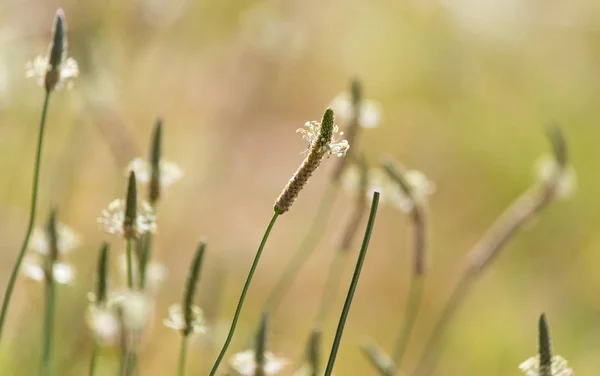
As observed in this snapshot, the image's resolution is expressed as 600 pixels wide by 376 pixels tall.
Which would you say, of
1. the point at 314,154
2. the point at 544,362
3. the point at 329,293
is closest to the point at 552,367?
the point at 544,362

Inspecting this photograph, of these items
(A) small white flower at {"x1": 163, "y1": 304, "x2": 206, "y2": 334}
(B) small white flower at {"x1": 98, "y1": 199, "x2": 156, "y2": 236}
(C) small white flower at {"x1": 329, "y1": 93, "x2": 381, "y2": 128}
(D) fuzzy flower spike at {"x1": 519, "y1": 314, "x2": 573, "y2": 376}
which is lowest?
(D) fuzzy flower spike at {"x1": 519, "y1": 314, "x2": 573, "y2": 376}

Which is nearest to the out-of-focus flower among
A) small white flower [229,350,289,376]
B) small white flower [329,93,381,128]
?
small white flower [329,93,381,128]

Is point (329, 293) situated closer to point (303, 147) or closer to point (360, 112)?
point (360, 112)

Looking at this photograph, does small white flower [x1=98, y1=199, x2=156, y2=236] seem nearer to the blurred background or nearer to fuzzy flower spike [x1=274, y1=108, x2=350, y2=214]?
fuzzy flower spike [x1=274, y1=108, x2=350, y2=214]

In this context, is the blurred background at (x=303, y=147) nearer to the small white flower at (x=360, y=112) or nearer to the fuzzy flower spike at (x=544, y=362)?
the small white flower at (x=360, y=112)

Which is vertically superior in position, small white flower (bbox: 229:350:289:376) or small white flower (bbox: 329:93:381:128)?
small white flower (bbox: 329:93:381:128)
